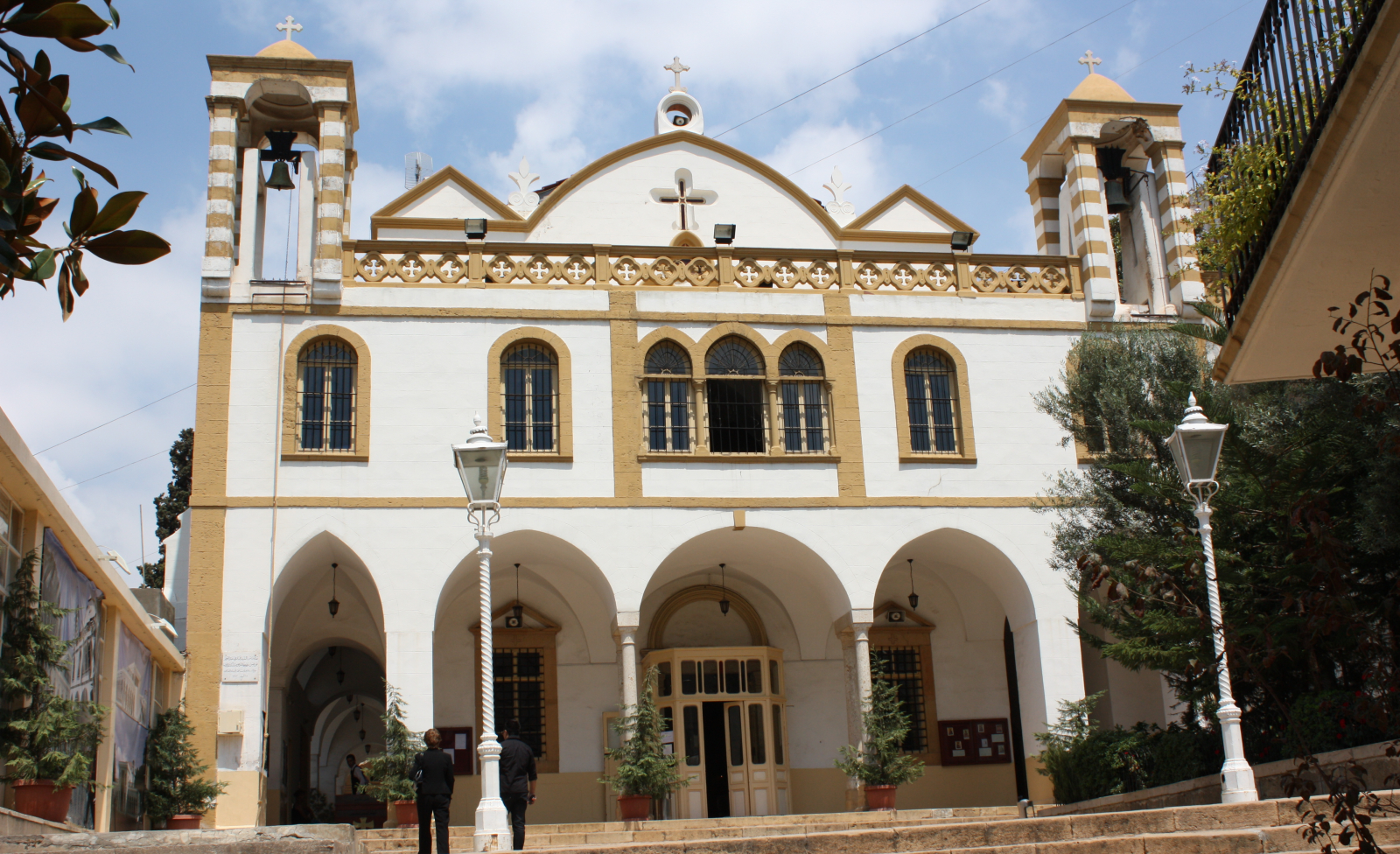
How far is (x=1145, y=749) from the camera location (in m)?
15.6

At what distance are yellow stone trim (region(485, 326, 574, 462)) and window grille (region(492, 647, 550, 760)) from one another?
3609mm

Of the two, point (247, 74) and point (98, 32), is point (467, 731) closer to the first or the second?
point (247, 74)

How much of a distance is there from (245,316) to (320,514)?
2.93 metres

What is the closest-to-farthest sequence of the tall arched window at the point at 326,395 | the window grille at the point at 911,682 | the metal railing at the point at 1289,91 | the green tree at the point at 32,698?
1. the metal railing at the point at 1289,91
2. the green tree at the point at 32,698
3. the tall arched window at the point at 326,395
4. the window grille at the point at 911,682

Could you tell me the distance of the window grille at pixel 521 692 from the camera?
19797mm

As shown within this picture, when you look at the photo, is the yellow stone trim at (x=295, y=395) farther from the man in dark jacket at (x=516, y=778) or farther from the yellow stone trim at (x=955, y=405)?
the yellow stone trim at (x=955, y=405)

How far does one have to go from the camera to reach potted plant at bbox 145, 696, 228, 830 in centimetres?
1542

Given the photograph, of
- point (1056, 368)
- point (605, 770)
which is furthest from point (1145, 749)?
point (605, 770)

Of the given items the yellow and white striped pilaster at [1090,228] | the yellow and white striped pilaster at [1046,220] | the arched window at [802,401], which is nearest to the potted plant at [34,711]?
the arched window at [802,401]

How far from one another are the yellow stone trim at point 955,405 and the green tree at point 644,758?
4.99 meters

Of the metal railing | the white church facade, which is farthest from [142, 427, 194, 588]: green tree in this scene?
the metal railing

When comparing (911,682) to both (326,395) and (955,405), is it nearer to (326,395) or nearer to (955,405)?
(955,405)

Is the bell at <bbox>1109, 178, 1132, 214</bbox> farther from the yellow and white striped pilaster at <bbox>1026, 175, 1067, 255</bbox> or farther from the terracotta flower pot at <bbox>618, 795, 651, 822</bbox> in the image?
the terracotta flower pot at <bbox>618, 795, 651, 822</bbox>

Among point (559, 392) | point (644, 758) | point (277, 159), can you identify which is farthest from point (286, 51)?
point (644, 758)
